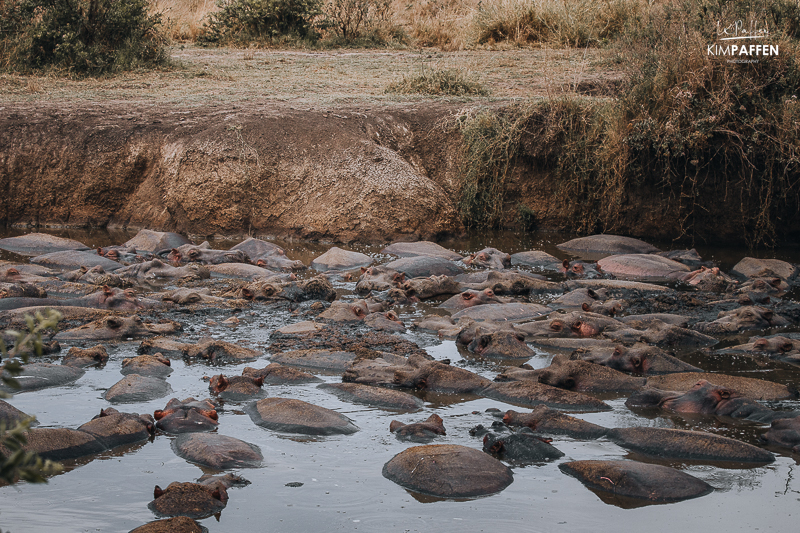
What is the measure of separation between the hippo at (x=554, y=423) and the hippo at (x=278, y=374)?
63.5 inches

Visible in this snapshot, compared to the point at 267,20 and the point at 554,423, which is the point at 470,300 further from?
the point at 267,20

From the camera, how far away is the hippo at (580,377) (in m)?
5.75

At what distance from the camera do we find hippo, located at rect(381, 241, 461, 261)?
35.7 ft

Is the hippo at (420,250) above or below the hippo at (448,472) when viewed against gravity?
below

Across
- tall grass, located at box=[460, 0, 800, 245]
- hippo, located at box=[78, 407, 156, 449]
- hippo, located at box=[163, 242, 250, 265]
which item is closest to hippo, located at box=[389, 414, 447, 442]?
hippo, located at box=[78, 407, 156, 449]

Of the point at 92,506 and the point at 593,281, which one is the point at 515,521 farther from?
the point at 593,281

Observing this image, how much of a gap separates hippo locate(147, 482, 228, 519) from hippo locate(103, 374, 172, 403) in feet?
5.39

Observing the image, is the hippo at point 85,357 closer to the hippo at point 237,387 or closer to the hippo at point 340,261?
the hippo at point 237,387

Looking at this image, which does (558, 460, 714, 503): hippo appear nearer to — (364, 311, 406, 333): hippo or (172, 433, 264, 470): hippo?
(172, 433, 264, 470): hippo

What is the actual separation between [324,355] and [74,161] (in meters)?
8.24

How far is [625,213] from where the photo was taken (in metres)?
12.6

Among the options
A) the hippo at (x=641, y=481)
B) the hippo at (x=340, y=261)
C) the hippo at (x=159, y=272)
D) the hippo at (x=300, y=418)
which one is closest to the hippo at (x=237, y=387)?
the hippo at (x=300, y=418)

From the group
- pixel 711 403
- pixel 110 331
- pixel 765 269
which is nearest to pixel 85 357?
pixel 110 331

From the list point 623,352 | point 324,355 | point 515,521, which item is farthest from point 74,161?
point 515,521
